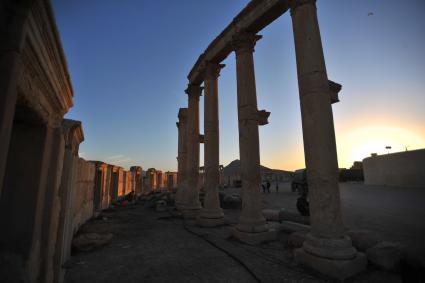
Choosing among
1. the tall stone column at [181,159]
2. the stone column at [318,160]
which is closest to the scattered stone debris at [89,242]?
the stone column at [318,160]

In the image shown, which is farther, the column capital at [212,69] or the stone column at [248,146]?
the column capital at [212,69]

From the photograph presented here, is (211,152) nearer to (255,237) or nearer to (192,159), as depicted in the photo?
(192,159)

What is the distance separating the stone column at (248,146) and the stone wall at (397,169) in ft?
80.0

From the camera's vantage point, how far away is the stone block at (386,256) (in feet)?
15.1

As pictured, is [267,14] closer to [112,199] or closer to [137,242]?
[137,242]

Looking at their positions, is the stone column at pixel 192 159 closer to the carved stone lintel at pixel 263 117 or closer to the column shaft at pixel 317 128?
the carved stone lintel at pixel 263 117

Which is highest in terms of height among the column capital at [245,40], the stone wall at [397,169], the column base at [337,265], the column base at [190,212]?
the column capital at [245,40]

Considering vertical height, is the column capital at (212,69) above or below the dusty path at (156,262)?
above

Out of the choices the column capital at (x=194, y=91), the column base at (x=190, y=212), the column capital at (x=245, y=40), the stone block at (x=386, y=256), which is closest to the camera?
the stone block at (x=386, y=256)

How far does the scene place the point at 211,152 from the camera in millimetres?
10242

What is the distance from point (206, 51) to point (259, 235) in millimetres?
8799

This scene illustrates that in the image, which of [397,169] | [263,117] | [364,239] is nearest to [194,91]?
[263,117]

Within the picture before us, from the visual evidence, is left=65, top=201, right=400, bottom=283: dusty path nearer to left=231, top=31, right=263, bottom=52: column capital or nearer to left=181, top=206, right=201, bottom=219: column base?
left=181, top=206, right=201, bottom=219: column base

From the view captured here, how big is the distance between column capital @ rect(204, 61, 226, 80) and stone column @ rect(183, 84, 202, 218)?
240 centimetres
